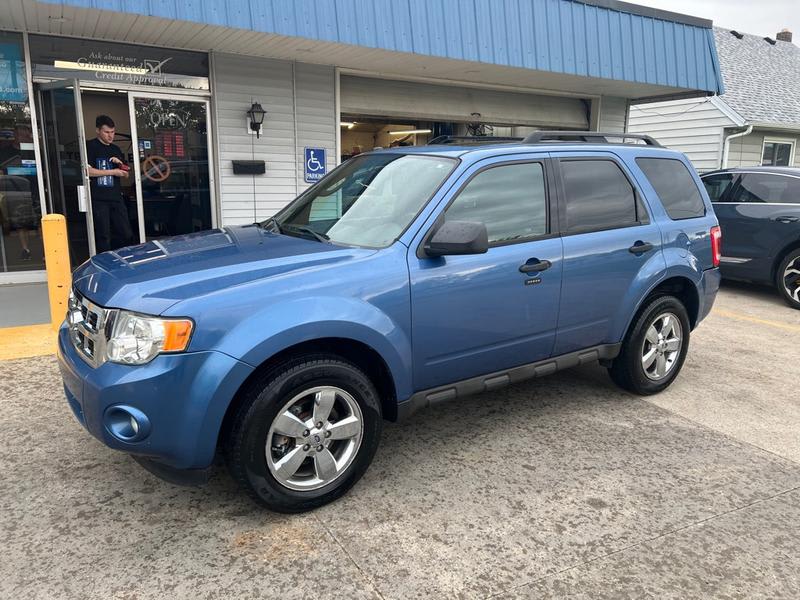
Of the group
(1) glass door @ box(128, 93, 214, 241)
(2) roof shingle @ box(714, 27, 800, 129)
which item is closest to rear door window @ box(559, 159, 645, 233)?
(1) glass door @ box(128, 93, 214, 241)

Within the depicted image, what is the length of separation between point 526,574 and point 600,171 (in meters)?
2.76

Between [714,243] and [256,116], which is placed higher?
[256,116]

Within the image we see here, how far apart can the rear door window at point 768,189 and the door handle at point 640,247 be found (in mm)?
5093

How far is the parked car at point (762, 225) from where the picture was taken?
7898 mm

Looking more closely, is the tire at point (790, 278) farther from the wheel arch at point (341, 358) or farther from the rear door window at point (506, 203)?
the wheel arch at point (341, 358)

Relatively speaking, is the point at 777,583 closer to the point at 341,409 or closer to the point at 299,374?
the point at 341,409

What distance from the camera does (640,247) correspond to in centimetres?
426

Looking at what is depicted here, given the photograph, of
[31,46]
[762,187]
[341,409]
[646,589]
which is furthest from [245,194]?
[646,589]

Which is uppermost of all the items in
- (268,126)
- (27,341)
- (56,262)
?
(268,126)

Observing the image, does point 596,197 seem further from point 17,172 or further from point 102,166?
point 17,172

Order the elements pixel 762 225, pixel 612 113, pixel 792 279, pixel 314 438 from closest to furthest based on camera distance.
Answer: pixel 314 438 < pixel 792 279 < pixel 762 225 < pixel 612 113

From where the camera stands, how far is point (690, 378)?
514cm

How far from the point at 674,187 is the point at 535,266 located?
1764mm

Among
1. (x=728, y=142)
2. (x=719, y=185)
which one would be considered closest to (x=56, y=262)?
(x=719, y=185)
